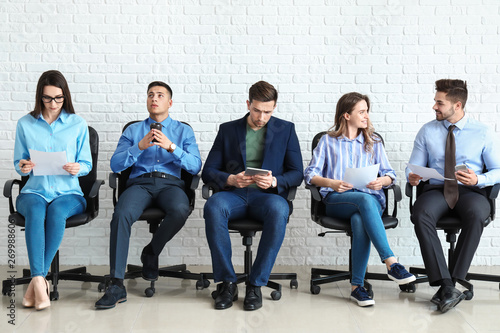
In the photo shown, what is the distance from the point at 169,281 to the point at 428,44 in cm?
259

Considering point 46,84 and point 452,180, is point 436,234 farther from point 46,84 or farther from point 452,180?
point 46,84

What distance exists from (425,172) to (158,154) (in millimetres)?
1695

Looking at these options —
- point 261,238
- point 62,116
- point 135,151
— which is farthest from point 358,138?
point 62,116

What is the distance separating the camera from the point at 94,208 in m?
3.46

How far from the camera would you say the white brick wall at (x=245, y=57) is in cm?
415

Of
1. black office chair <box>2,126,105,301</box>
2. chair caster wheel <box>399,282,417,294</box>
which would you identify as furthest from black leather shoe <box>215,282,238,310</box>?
chair caster wheel <box>399,282,417,294</box>

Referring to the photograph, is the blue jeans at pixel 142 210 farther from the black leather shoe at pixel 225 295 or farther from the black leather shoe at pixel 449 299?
the black leather shoe at pixel 449 299

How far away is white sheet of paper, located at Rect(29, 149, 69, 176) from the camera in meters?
3.18

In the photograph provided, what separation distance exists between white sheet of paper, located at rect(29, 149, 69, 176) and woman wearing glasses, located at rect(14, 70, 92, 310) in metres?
0.03

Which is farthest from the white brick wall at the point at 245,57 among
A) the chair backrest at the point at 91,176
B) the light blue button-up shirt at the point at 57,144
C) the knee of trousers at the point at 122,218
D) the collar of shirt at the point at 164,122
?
the knee of trousers at the point at 122,218

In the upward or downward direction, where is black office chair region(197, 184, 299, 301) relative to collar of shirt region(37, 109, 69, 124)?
downward

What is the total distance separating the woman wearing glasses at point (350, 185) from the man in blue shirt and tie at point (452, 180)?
0.26 meters

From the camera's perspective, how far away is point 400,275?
10.0ft

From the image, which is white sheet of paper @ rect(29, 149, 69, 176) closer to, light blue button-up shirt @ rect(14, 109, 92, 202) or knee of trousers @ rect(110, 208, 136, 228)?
light blue button-up shirt @ rect(14, 109, 92, 202)
